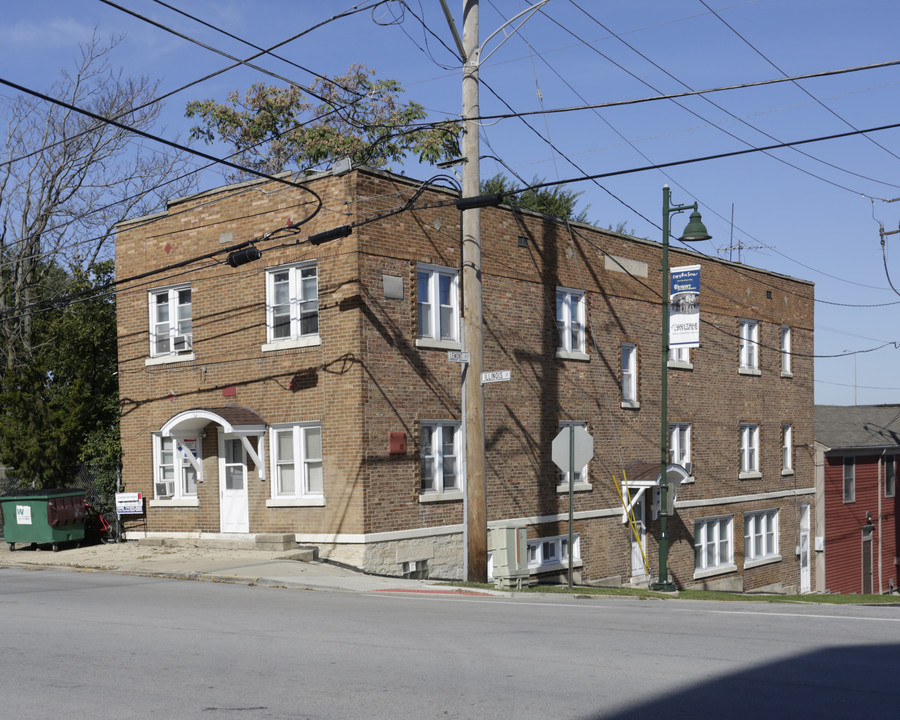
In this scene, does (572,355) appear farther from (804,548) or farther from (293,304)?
(804,548)

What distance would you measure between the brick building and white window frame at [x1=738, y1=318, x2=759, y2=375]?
3407 mm

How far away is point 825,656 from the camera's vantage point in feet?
30.7

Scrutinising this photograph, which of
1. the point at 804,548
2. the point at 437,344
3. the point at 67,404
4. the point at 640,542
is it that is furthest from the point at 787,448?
the point at 67,404

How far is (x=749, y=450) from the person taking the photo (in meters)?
31.7

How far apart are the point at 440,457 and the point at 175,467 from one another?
616 cm

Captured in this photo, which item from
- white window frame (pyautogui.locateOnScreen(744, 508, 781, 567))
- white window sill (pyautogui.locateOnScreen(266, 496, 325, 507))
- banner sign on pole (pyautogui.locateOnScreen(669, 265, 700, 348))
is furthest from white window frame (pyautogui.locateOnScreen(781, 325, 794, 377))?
white window sill (pyautogui.locateOnScreen(266, 496, 325, 507))

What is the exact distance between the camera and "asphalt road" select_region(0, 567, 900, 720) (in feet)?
24.0

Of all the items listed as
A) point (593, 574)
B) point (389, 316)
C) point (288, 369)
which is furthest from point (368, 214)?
point (593, 574)

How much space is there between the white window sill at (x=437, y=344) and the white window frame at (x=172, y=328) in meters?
5.36

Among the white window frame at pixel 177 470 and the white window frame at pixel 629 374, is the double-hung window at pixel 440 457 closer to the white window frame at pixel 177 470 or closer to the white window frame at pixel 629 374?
the white window frame at pixel 177 470

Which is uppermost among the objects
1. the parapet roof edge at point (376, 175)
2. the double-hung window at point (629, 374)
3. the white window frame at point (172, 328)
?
the parapet roof edge at point (376, 175)

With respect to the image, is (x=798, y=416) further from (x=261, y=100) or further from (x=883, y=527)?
(x=261, y=100)

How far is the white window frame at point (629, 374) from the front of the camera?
1048 inches

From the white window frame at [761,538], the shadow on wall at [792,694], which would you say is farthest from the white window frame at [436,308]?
the white window frame at [761,538]
